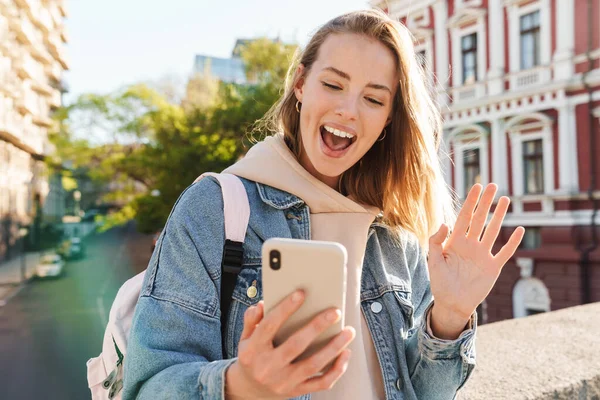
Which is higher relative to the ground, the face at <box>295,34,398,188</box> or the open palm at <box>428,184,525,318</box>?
the face at <box>295,34,398,188</box>

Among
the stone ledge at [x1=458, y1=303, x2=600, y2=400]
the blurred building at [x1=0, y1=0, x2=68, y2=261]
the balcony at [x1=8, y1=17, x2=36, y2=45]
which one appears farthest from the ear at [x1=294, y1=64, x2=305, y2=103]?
the balcony at [x1=8, y1=17, x2=36, y2=45]

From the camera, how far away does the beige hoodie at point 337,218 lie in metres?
1.14

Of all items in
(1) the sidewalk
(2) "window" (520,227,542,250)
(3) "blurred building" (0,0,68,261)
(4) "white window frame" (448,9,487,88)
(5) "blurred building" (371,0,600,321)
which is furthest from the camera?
(1) the sidewalk

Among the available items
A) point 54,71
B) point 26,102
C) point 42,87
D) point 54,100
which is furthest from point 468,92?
point 54,71

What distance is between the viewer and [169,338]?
35.6 inches

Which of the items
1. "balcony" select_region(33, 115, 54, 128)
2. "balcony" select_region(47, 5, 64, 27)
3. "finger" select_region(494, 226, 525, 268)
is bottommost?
"finger" select_region(494, 226, 525, 268)

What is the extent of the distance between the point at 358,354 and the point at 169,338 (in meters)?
0.42

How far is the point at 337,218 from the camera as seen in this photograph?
1226 mm

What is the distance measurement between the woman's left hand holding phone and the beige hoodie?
36 centimetres

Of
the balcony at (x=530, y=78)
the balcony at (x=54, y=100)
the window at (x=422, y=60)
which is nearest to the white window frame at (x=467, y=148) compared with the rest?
the balcony at (x=530, y=78)

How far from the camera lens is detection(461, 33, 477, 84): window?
15.4m

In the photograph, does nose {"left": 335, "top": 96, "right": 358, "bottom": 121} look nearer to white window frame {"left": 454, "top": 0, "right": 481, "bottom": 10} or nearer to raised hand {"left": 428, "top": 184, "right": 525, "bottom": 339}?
raised hand {"left": 428, "top": 184, "right": 525, "bottom": 339}

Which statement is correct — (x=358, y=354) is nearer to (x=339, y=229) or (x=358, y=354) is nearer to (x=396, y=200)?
(x=339, y=229)

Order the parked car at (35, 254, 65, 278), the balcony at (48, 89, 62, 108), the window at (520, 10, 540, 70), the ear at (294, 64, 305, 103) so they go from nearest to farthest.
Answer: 1. the ear at (294, 64, 305, 103)
2. the window at (520, 10, 540, 70)
3. the balcony at (48, 89, 62, 108)
4. the parked car at (35, 254, 65, 278)
